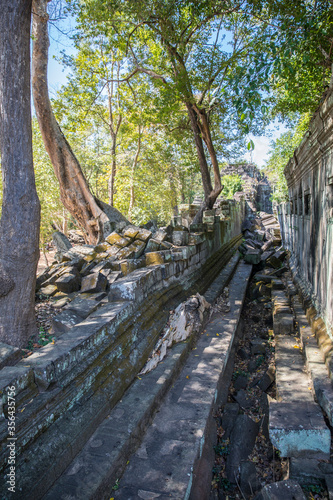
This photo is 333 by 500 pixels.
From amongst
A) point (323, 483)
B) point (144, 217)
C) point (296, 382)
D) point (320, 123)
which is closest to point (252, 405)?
point (296, 382)

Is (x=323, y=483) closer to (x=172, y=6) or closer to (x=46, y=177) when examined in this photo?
(x=172, y=6)

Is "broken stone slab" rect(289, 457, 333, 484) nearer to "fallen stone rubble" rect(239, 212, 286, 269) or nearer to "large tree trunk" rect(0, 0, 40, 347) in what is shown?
"large tree trunk" rect(0, 0, 40, 347)

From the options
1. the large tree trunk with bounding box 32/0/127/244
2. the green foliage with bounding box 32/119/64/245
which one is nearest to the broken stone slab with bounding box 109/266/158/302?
the large tree trunk with bounding box 32/0/127/244

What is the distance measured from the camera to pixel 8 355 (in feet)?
7.38

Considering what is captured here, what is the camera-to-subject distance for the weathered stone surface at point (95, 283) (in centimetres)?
417

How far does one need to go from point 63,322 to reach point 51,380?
3.61 feet

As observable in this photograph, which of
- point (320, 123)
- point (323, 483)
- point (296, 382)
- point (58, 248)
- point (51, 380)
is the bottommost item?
point (323, 483)

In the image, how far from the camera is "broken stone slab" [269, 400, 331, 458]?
2.35 metres

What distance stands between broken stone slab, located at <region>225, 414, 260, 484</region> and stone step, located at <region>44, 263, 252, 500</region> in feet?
0.81

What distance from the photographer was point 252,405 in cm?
364

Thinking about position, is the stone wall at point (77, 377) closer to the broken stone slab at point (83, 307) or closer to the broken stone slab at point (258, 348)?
the broken stone slab at point (83, 307)

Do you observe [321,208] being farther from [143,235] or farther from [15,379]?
[15,379]

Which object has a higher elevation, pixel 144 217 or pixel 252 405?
pixel 144 217

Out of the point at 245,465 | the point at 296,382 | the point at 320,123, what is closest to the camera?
the point at 245,465
